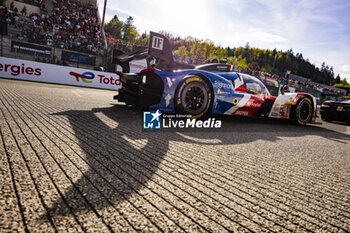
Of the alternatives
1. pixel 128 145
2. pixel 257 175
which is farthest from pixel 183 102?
pixel 257 175

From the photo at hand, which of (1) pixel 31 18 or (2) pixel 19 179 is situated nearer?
(2) pixel 19 179

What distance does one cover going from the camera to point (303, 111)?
19.6 ft

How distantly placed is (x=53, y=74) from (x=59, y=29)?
956cm

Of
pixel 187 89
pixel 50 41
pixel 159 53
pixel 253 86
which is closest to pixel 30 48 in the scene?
pixel 50 41

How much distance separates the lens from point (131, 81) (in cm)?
424

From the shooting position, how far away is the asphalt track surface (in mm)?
941

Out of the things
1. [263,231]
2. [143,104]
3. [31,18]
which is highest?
[31,18]

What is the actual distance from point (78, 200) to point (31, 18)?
74.2ft

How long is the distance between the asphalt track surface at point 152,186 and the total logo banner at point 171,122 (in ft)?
3.10

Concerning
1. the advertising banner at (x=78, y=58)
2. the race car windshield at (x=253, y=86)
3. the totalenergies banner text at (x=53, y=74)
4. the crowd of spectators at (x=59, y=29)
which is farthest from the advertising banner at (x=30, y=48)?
the race car windshield at (x=253, y=86)

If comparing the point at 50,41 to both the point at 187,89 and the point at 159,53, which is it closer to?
the point at 159,53

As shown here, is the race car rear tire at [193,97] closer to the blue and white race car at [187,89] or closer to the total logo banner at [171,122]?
the blue and white race car at [187,89]

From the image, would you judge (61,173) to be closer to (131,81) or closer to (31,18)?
(131,81)

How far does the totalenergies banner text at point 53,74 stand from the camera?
36.2 ft
